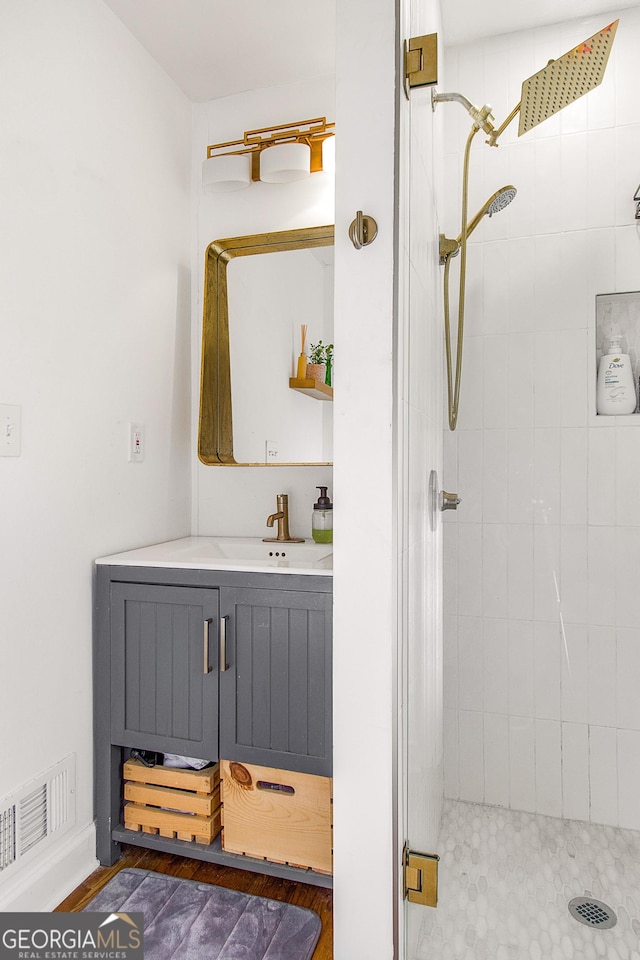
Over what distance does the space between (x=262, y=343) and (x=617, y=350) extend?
1.12 m

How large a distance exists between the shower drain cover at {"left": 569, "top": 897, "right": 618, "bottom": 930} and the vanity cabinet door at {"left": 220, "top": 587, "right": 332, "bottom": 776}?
1.86 feet

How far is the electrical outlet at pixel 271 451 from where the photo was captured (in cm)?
205

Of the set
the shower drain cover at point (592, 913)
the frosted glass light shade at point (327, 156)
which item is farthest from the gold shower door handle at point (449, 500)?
the frosted glass light shade at point (327, 156)

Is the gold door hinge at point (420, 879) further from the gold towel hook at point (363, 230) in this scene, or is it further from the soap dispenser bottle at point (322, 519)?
the gold towel hook at point (363, 230)

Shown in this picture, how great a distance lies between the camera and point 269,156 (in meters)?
1.99

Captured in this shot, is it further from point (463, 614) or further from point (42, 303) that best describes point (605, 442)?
point (42, 303)

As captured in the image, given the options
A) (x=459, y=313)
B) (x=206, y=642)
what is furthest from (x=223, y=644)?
(x=459, y=313)

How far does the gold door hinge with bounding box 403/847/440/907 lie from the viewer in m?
1.15

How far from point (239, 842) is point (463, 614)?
833 mm

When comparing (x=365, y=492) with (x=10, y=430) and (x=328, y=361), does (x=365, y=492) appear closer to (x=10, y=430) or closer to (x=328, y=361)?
(x=10, y=430)

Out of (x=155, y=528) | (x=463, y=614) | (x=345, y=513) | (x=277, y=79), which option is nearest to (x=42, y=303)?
(x=155, y=528)

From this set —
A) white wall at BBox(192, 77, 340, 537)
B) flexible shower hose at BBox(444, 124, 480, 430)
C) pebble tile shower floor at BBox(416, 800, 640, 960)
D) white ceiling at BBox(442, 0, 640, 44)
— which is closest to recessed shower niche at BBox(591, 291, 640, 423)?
flexible shower hose at BBox(444, 124, 480, 430)

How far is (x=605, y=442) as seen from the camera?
1.49 metres

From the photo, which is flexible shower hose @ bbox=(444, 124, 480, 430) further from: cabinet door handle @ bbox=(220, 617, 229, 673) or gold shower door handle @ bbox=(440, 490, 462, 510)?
cabinet door handle @ bbox=(220, 617, 229, 673)
